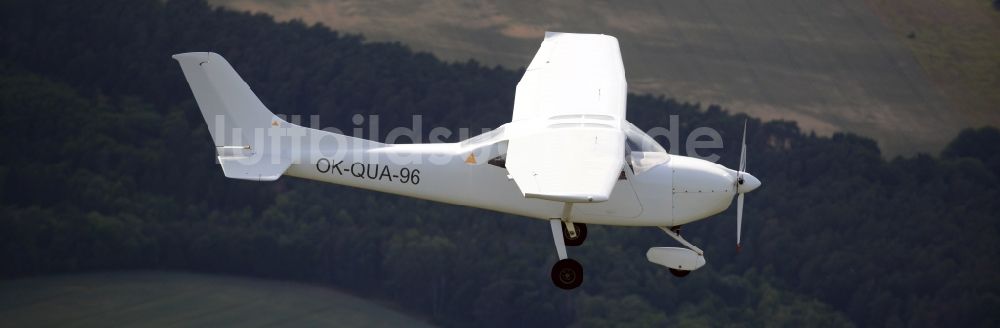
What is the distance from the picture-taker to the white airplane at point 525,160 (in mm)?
26406

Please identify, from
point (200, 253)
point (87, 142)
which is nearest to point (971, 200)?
point (200, 253)

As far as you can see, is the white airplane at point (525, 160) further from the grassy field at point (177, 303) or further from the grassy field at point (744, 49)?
the grassy field at point (744, 49)

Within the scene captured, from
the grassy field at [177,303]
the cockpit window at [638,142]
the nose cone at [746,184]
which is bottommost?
the grassy field at [177,303]

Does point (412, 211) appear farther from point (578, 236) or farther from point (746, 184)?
point (746, 184)

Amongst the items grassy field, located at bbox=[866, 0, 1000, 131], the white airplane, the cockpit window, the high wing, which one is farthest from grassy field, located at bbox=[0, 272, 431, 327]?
the cockpit window

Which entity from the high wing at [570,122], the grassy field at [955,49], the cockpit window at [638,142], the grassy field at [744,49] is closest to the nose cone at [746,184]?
the cockpit window at [638,142]

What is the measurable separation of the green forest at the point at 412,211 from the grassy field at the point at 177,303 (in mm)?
1134

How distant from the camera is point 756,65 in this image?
72750mm

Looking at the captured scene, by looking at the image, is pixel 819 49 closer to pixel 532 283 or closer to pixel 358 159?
pixel 532 283

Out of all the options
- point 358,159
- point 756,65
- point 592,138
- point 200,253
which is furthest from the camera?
point 756,65

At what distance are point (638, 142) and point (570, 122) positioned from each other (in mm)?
1204

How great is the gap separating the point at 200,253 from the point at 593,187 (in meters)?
45.7

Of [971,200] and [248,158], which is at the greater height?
[248,158]

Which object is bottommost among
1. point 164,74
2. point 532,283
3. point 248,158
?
point 532,283
